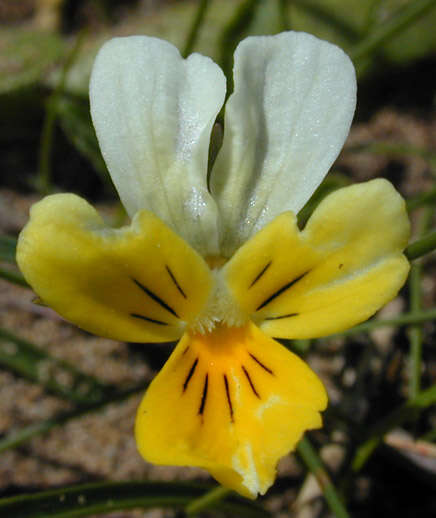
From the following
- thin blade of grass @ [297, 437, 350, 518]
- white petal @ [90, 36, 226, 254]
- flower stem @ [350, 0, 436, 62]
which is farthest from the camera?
flower stem @ [350, 0, 436, 62]

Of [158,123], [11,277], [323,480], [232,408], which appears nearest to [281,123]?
[158,123]

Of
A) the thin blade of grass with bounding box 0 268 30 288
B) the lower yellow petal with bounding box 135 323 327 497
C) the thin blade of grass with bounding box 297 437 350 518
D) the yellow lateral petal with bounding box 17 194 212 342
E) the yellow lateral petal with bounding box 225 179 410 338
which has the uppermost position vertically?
the yellow lateral petal with bounding box 225 179 410 338

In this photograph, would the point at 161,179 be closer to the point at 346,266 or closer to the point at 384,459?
the point at 346,266

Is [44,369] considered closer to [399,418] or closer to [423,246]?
[399,418]

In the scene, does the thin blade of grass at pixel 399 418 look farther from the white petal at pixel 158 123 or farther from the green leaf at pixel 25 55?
the green leaf at pixel 25 55

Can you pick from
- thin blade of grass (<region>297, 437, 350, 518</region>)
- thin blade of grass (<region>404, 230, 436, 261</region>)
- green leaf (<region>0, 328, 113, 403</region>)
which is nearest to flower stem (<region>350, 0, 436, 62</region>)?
thin blade of grass (<region>404, 230, 436, 261</region>)

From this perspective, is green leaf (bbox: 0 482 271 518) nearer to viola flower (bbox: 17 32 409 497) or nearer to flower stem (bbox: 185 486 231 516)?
flower stem (bbox: 185 486 231 516)

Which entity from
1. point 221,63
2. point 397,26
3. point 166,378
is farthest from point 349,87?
point 221,63
